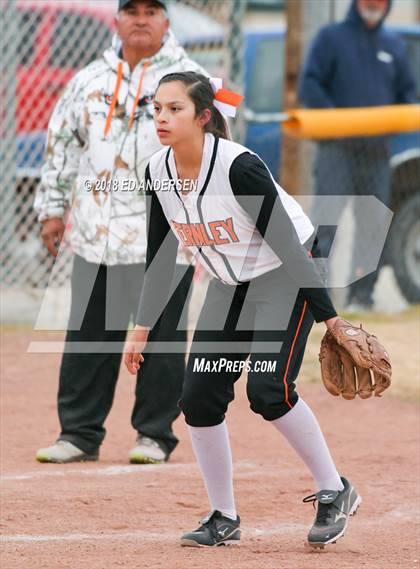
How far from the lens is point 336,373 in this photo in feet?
15.8

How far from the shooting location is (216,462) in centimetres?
479

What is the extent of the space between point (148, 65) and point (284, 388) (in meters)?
2.11

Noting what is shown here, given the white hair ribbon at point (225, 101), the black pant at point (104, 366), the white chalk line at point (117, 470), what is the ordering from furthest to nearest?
the black pant at point (104, 366) → the white chalk line at point (117, 470) → the white hair ribbon at point (225, 101)

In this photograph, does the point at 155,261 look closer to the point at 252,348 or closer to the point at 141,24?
the point at 252,348

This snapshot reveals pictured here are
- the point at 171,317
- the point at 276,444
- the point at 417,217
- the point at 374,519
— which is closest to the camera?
the point at 374,519

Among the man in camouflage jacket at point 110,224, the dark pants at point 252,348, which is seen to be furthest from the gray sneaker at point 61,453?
the dark pants at point 252,348

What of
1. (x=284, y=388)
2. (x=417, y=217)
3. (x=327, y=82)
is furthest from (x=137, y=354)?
(x=417, y=217)

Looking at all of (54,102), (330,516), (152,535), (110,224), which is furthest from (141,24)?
(54,102)

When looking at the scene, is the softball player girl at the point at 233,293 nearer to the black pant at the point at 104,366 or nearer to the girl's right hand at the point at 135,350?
the girl's right hand at the point at 135,350

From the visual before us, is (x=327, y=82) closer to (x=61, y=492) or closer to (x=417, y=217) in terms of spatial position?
(x=417, y=217)

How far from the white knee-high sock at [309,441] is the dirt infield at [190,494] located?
0.25 m

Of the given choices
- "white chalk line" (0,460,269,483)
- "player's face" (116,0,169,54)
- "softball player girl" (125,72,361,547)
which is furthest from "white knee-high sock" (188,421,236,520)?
"player's face" (116,0,169,54)

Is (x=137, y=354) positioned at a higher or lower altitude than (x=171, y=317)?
higher

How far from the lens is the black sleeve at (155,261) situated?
4.93m
